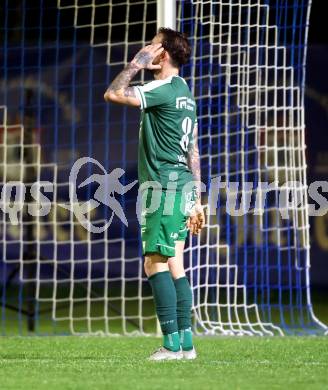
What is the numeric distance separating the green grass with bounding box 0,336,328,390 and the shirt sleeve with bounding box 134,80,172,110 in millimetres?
1193

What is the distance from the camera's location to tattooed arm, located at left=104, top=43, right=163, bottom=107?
5.30 m

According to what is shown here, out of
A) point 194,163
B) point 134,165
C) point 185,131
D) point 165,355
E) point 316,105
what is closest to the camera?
point 165,355

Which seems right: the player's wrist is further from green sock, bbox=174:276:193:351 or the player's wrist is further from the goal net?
the goal net

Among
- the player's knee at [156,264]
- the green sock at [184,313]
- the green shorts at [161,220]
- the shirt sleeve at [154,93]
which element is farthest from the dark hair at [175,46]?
the green sock at [184,313]

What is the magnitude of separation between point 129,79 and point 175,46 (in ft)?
0.94

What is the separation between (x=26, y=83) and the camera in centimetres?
1023

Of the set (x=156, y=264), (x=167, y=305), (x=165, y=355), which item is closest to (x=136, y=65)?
(x=156, y=264)

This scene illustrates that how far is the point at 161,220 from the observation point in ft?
17.7

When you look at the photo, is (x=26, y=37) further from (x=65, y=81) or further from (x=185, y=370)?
(x=185, y=370)

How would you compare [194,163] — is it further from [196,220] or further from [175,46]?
[175,46]

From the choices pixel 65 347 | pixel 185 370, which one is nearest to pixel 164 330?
pixel 185 370

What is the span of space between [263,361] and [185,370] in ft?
2.55

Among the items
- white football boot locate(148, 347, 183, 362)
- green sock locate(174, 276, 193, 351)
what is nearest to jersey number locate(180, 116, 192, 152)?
green sock locate(174, 276, 193, 351)
